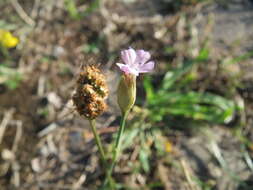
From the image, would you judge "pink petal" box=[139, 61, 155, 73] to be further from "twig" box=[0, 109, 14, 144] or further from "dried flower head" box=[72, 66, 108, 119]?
"twig" box=[0, 109, 14, 144]

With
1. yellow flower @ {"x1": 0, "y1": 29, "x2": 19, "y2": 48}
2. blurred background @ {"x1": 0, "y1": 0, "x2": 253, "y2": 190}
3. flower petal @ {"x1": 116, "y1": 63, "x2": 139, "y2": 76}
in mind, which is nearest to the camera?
flower petal @ {"x1": 116, "y1": 63, "x2": 139, "y2": 76}

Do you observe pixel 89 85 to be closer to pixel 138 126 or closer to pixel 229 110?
pixel 138 126

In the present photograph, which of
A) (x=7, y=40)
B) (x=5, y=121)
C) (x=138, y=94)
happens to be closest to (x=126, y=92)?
(x=138, y=94)

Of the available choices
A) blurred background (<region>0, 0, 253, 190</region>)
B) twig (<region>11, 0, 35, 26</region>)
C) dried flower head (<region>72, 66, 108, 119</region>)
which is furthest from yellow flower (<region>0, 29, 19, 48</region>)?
dried flower head (<region>72, 66, 108, 119</region>)

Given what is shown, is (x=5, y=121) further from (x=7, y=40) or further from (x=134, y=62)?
(x=134, y=62)

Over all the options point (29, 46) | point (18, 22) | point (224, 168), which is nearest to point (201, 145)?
point (224, 168)

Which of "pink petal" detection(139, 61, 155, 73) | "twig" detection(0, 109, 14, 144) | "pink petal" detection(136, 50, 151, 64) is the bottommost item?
"twig" detection(0, 109, 14, 144)
